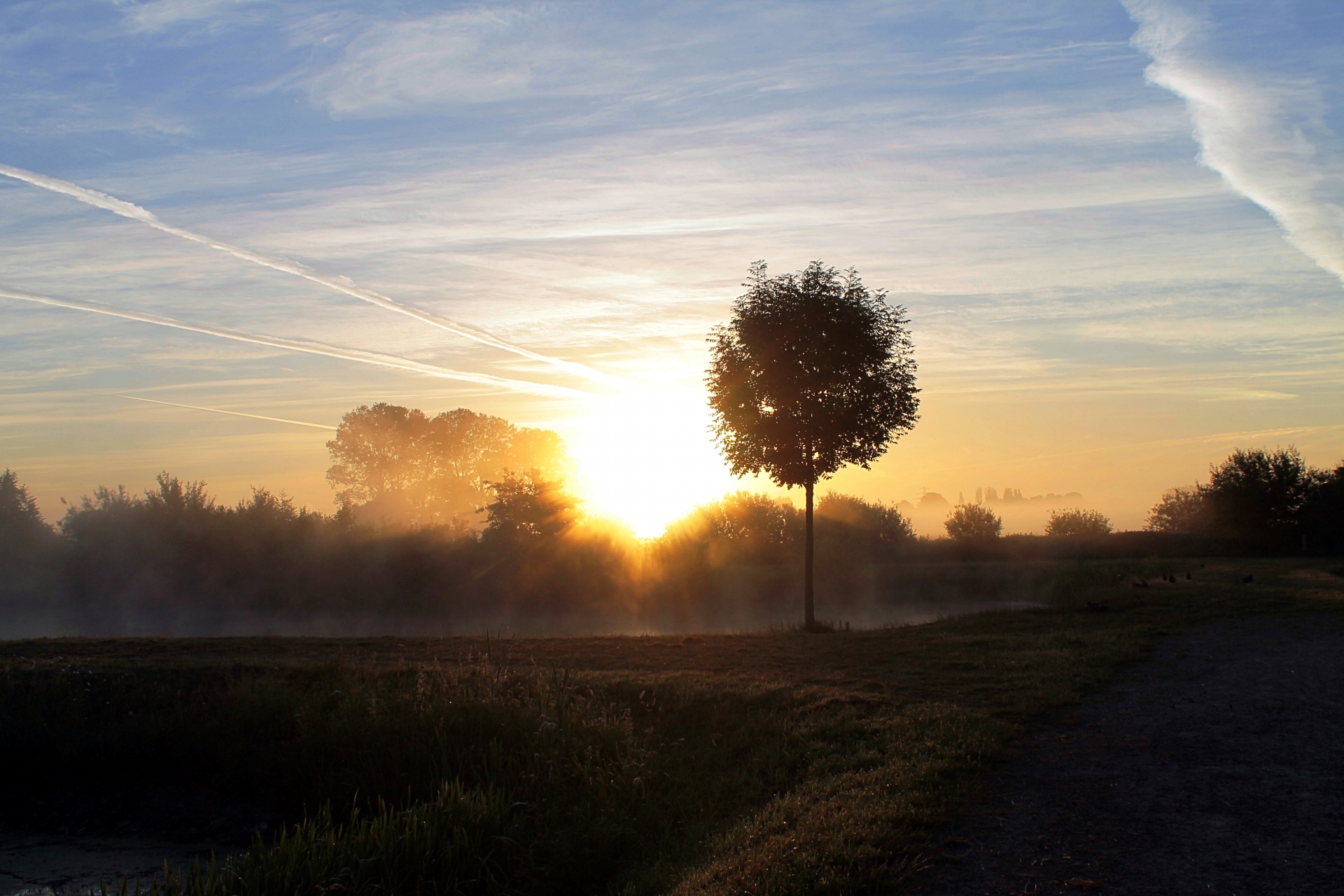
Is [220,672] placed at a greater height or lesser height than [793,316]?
lesser

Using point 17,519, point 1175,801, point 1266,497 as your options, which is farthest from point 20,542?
point 1266,497

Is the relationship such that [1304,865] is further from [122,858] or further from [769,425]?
[769,425]

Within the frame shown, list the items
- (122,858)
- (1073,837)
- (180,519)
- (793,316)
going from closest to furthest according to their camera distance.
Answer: (1073,837) < (122,858) < (793,316) < (180,519)

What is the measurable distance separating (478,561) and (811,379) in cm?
2401

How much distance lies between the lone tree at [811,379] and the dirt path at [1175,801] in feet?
36.9

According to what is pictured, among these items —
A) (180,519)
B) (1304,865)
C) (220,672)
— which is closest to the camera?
(1304,865)

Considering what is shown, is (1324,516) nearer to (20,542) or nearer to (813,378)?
(813,378)

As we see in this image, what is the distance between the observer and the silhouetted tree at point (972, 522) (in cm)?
5328

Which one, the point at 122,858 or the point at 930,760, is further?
the point at 122,858

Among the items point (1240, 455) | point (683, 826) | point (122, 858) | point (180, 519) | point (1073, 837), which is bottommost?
point (122, 858)

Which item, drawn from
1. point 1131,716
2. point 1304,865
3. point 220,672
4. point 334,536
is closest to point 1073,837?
point 1304,865

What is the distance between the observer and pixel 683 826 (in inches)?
299

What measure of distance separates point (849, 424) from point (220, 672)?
14.5 metres

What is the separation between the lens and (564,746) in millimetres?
8891
